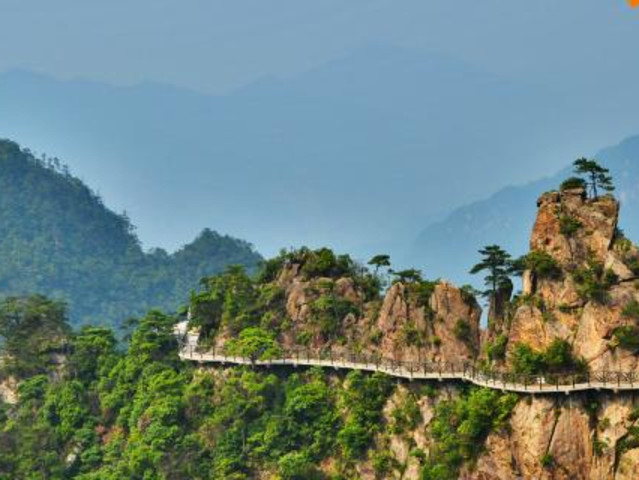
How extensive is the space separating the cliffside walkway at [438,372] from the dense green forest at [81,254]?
89.4 meters

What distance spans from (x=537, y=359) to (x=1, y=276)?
114m

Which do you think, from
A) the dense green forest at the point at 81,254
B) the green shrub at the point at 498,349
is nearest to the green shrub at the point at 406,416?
the green shrub at the point at 498,349

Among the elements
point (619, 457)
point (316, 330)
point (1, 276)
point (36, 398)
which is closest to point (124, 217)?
point (1, 276)

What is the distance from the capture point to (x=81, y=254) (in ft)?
537

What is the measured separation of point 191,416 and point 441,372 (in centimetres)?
1845

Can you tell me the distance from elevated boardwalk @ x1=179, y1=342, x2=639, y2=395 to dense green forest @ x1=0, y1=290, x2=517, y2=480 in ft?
2.15

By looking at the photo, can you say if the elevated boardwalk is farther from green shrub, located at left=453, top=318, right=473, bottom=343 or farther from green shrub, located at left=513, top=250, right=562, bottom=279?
green shrub, located at left=513, top=250, right=562, bottom=279

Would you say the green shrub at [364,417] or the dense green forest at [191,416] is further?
the green shrub at [364,417]

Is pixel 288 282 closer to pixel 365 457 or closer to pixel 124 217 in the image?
pixel 365 457

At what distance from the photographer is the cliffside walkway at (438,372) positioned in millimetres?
46125

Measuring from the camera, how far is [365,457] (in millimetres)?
56375

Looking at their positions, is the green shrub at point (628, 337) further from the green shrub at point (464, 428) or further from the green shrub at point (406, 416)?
the green shrub at point (406, 416)

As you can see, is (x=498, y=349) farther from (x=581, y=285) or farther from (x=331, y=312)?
(x=331, y=312)

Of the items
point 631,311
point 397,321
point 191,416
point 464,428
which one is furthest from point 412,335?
point 191,416
